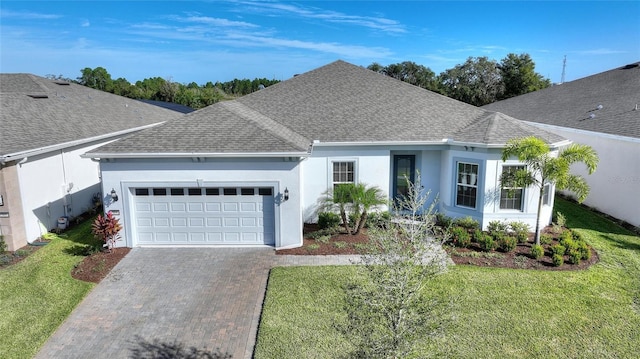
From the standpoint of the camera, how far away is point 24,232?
12.6m

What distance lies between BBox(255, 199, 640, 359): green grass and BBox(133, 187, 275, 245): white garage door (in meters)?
2.25

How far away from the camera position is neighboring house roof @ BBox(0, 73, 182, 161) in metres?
13.6

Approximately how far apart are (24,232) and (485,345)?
45.0ft

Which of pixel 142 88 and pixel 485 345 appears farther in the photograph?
pixel 142 88

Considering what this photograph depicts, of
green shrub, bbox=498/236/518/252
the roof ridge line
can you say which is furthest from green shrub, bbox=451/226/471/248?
the roof ridge line

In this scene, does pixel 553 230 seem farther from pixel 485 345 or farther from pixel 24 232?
pixel 24 232

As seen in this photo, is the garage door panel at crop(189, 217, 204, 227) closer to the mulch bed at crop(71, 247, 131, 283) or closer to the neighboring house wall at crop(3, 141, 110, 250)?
the mulch bed at crop(71, 247, 131, 283)

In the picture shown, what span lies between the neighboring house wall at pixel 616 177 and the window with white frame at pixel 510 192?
4508 mm

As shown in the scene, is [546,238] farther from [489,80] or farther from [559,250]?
[489,80]

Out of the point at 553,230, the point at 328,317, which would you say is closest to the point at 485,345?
the point at 328,317

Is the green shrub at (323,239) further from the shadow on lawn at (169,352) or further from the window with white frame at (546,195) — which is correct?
the window with white frame at (546,195)

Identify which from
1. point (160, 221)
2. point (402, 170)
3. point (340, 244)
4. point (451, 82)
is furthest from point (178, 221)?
point (451, 82)

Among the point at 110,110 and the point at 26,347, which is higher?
the point at 110,110

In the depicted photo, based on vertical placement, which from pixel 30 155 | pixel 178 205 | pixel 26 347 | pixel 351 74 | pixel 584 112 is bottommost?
pixel 26 347
